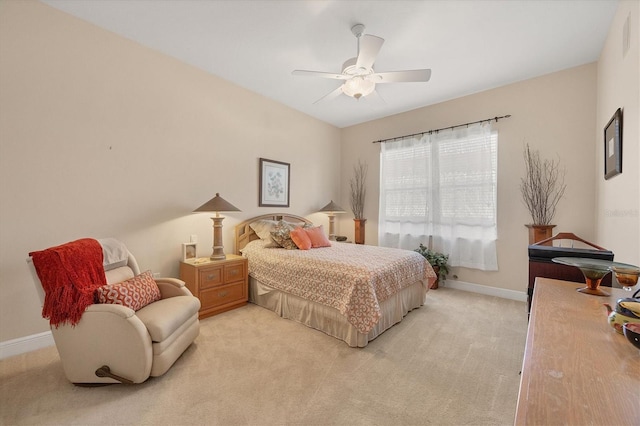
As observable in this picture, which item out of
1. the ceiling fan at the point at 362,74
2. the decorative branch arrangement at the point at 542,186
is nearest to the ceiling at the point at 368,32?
the ceiling fan at the point at 362,74

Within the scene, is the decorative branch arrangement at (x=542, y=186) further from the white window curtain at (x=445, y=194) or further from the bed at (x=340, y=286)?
the bed at (x=340, y=286)

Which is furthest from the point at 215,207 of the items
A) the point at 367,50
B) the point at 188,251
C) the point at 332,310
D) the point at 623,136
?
the point at 623,136

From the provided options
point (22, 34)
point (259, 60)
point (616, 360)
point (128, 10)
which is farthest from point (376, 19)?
point (22, 34)

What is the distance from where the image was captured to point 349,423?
1531 millimetres

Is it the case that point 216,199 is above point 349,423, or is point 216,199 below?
above

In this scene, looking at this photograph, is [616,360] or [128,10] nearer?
[616,360]

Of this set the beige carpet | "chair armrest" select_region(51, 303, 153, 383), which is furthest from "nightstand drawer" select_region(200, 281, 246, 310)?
"chair armrest" select_region(51, 303, 153, 383)

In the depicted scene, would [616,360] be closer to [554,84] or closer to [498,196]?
[498,196]

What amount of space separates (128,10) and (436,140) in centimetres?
405

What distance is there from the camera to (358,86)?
8.46ft

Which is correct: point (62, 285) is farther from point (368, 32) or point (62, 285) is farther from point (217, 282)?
point (368, 32)

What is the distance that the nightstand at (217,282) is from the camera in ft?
9.59

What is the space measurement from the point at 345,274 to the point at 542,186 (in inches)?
114

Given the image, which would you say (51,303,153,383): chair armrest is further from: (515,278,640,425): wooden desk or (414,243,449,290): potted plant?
(414,243,449,290): potted plant
